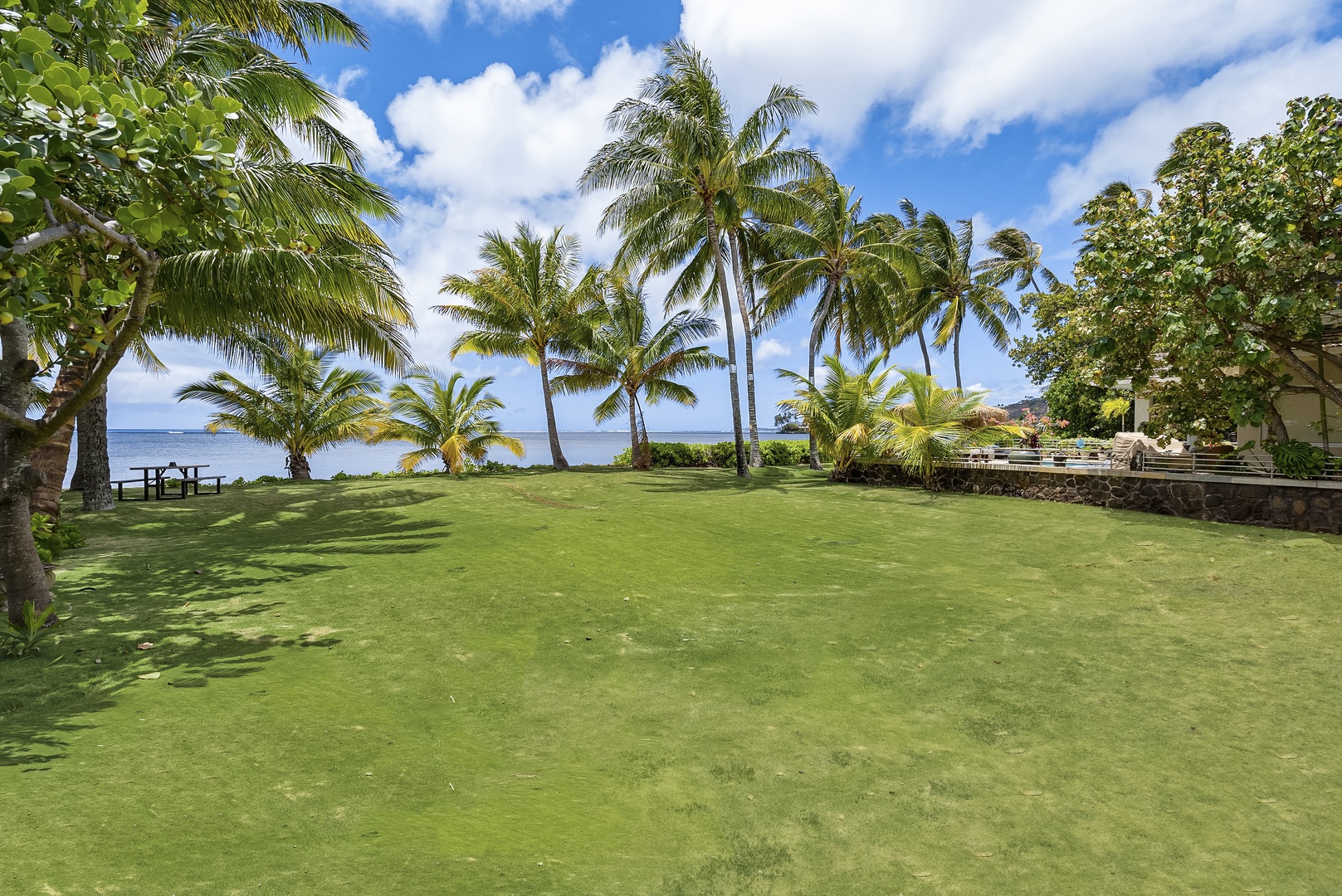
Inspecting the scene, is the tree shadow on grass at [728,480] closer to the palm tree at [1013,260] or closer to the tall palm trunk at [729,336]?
the tall palm trunk at [729,336]

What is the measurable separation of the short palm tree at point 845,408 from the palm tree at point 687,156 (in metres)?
3.02

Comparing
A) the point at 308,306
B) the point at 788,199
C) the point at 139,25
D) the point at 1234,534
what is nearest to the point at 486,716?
the point at 139,25

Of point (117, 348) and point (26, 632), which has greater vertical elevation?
point (117, 348)

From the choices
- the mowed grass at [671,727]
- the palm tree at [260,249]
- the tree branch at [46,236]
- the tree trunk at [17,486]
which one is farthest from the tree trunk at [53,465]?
the tree branch at [46,236]

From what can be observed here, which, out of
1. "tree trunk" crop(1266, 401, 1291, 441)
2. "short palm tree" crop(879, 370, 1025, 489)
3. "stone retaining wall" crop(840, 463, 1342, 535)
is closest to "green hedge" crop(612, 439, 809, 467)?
"short palm tree" crop(879, 370, 1025, 489)

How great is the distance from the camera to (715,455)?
2431 centimetres

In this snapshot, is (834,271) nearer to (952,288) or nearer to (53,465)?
(952,288)

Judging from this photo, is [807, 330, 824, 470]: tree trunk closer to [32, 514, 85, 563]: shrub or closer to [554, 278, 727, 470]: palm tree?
[554, 278, 727, 470]: palm tree

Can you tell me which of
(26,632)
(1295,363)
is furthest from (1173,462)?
(26,632)

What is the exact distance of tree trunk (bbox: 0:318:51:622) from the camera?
500cm

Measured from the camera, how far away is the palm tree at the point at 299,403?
53.0ft

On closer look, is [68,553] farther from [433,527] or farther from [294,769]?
[294,769]

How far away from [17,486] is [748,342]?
18404 mm

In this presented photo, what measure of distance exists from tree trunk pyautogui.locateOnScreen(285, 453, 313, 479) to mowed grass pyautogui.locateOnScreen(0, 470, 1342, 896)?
1014 cm
